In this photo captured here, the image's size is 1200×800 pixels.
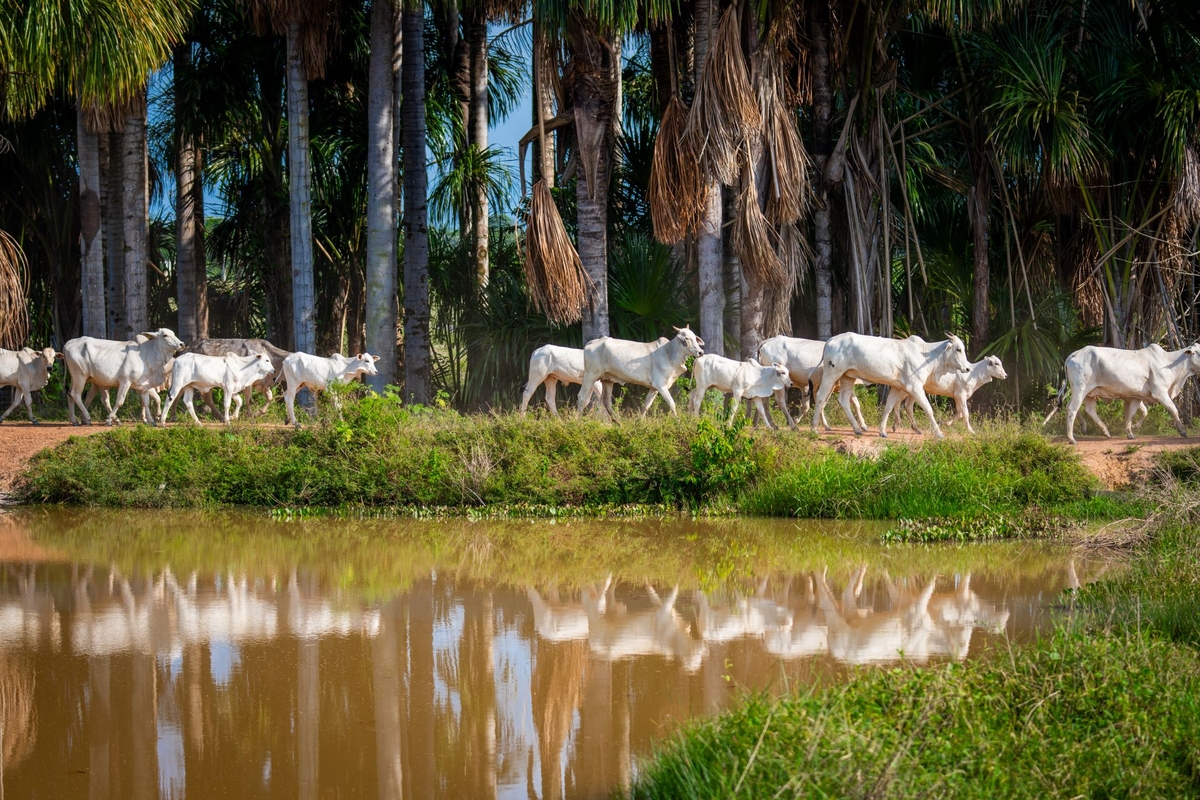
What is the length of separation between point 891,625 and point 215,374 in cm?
1291

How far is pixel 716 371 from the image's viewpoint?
1745 cm

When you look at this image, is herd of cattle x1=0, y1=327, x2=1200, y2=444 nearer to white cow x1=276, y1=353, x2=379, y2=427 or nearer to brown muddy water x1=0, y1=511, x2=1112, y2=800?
white cow x1=276, y1=353, x2=379, y2=427

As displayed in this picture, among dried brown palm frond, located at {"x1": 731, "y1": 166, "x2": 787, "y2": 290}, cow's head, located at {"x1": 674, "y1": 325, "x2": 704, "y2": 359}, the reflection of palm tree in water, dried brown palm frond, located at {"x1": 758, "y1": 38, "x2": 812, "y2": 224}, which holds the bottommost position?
the reflection of palm tree in water

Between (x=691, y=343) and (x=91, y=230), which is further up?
(x=91, y=230)

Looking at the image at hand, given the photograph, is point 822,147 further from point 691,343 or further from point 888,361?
point 888,361

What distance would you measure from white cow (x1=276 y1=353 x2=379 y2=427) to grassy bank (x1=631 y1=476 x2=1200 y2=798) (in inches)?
536

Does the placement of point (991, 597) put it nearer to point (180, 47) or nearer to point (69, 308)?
point (180, 47)

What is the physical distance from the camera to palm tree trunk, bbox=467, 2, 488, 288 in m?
24.2

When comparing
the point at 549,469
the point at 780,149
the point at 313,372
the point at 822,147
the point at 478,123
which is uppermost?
the point at 478,123

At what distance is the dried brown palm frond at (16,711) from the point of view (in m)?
6.36

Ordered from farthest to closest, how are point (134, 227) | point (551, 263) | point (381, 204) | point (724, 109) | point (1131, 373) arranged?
point (134, 227) < point (381, 204) < point (551, 263) < point (724, 109) < point (1131, 373)

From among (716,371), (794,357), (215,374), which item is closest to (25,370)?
(215,374)

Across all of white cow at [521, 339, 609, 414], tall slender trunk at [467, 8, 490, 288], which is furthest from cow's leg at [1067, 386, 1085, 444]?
tall slender trunk at [467, 8, 490, 288]

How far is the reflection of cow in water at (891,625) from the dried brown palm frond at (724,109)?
9.21 metres
